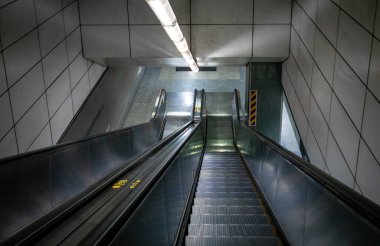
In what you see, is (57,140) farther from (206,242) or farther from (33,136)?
(206,242)

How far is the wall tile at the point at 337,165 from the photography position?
396cm

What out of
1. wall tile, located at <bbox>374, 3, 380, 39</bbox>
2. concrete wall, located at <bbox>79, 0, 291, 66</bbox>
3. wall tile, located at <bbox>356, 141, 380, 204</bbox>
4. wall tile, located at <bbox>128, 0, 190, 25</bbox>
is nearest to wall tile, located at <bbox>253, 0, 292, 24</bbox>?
concrete wall, located at <bbox>79, 0, 291, 66</bbox>

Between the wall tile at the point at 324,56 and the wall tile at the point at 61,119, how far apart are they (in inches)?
245

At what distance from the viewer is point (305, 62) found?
6230mm

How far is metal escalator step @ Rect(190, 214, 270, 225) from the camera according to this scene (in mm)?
2809

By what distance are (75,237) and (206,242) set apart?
155 centimetres

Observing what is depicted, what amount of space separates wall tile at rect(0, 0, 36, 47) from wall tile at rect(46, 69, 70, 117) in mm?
1368

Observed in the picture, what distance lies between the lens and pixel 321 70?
525 centimetres

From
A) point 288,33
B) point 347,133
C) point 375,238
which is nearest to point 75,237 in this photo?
point 375,238

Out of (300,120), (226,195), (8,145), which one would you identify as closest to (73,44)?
(8,145)

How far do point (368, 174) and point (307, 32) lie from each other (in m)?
4.03

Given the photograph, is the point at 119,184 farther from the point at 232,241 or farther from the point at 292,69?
the point at 292,69

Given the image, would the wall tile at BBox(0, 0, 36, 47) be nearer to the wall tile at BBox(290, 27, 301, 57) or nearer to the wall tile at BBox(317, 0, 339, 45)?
the wall tile at BBox(317, 0, 339, 45)

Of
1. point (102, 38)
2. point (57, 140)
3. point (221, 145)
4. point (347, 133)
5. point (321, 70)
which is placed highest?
point (102, 38)
